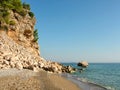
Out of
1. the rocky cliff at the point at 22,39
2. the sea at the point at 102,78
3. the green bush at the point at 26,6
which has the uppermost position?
the green bush at the point at 26,6

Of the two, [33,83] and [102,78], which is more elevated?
[33,83]

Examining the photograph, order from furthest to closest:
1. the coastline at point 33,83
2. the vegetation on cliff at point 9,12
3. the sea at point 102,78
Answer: the vegetation on cliff at point 9,12 → the sea at point 102,78 → the coastline at point 33,83

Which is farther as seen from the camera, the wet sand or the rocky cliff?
the rocky cliff

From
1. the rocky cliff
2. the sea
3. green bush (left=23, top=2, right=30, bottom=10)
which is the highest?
green bush (left=23, top=2, right=30, bottom=10)

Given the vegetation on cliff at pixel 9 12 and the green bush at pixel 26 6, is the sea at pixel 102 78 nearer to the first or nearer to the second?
the vegetation on cliff at pixel 9 12

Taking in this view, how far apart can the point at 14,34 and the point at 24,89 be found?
39.1 m

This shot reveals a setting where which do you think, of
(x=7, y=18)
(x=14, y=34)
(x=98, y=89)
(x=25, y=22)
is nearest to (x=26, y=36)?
(x=25, y=22)

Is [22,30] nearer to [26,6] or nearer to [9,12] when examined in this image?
[9,12]

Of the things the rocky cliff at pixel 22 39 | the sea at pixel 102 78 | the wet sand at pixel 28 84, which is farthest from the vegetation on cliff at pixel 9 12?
the wet sand at pixel 28 84

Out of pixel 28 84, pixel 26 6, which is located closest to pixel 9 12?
pixel 26 6

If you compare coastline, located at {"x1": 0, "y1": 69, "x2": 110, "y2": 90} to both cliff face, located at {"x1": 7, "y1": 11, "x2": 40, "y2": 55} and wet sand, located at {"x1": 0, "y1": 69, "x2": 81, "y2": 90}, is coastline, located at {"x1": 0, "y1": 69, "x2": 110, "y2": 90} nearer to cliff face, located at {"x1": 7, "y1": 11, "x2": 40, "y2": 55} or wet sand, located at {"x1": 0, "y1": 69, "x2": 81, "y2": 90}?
wet sand, located at {"x1": 0, "y1": 69, "x2": 81, "y2": 90}

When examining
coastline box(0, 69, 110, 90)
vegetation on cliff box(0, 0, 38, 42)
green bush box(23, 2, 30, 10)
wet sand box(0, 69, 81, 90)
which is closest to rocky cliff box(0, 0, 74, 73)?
vegetation on cliff box(0, 0, 38, 42)

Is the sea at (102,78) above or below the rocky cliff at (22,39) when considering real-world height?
below

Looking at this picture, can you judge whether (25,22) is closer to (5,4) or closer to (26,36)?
(26,36)
